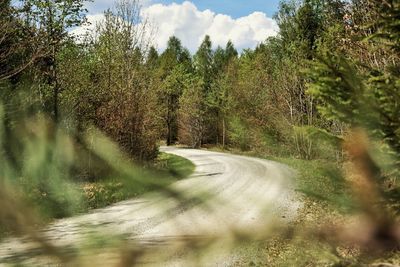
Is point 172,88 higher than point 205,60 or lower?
lower

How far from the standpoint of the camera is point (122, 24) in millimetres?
22297

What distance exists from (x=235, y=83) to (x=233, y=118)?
52481mm

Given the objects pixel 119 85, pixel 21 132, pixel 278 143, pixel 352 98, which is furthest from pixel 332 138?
pixel 119 85

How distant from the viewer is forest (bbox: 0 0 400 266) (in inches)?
54.1

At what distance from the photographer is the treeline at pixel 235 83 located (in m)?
1.71

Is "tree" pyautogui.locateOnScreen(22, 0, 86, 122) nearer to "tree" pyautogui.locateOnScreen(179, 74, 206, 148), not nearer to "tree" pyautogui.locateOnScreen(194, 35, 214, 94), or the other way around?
"tree" pyautogui.locateOnScreen(179, 74, 206, 148)

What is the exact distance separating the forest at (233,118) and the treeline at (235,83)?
15 mm

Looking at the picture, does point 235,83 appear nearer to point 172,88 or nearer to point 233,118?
point 172,88

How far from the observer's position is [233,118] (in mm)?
1941

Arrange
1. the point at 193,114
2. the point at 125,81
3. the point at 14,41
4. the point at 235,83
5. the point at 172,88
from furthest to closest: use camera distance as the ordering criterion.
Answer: the point at 172,88 → the point at 193,114 → the point at 235,83 → the point at 125,81 → the point at 14,41

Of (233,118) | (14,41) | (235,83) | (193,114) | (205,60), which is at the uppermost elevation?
(205,60)

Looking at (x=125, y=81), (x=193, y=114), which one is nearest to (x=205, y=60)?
(x=193, y=114)

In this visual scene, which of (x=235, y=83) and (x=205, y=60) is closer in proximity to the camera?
(x=235, y=83)

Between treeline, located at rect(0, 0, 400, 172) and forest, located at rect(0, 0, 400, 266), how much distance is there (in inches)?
0.6
